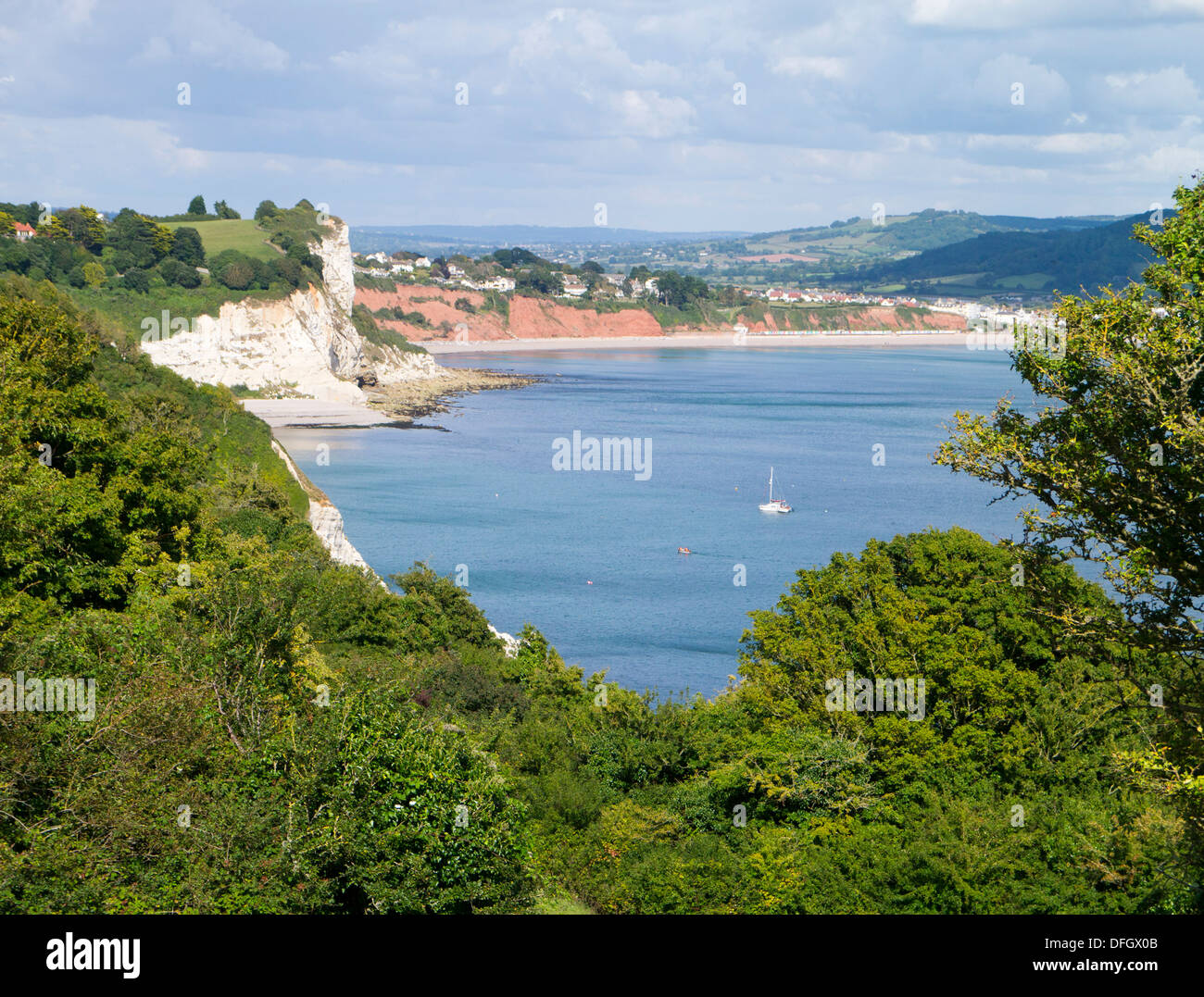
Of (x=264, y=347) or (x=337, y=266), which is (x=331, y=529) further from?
(x=337, y=266)

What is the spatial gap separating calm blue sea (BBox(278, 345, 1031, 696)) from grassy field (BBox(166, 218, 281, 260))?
89.3ft

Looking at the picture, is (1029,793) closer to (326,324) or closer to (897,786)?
(897,786)

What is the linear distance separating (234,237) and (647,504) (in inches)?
2914

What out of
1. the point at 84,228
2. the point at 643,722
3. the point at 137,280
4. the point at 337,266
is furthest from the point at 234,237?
the point at 643,722

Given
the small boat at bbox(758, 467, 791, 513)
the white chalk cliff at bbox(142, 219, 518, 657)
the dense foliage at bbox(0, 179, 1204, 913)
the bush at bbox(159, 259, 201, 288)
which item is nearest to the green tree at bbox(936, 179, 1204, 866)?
the dense foliage at bbox(0, 179, 1204, 913)

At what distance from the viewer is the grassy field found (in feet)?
385

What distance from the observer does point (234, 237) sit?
409 ft

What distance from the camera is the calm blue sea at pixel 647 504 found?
4903 cm

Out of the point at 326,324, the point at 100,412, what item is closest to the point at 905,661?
the point at 100,412

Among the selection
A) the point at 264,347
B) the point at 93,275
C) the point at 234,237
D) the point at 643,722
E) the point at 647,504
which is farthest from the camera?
the point at 234,237

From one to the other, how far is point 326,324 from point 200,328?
52.1 feet

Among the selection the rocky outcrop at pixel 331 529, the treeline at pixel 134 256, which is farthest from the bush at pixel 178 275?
the rocky outcrop at pixel 331 529

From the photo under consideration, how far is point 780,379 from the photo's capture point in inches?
6093

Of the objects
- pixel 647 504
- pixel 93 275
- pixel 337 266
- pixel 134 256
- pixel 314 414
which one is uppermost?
pixel 337 266
